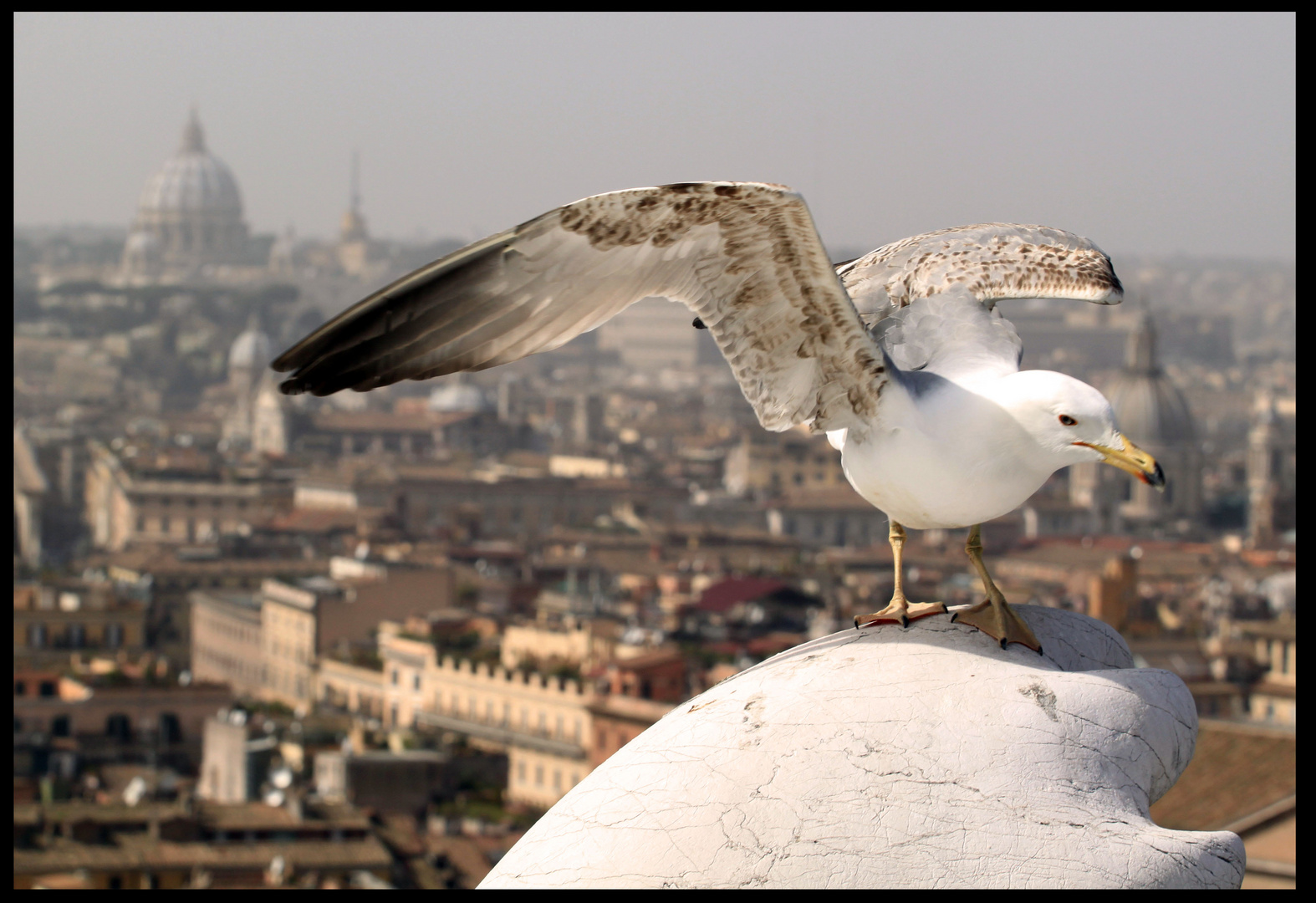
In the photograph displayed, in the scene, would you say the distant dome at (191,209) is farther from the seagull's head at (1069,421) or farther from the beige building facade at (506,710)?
the seagull's head at (1069,421)

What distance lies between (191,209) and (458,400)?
115 feet

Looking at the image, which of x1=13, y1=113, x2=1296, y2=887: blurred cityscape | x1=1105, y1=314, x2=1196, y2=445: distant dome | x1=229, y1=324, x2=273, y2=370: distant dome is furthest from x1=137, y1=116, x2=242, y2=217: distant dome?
x1=1105, y1=314, x2=1196, y2=445: distant dome

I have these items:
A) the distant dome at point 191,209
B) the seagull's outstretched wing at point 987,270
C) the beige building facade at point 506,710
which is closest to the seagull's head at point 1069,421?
the seagull's outstretched wing at point 987,270

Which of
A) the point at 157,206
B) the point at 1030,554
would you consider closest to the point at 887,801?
the point at 1030,554

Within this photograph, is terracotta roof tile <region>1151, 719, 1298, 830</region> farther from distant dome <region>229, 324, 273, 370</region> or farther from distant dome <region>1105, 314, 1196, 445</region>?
distant dome <region>229, 324, 273, 370</region>

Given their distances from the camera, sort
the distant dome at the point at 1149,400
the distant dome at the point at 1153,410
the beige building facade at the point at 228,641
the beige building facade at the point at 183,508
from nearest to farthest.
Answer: the beige building facade at the point at 228,641 → the beige building facade at the point at 183,508 → the distant dome at the point at 1153,410 → the distant dome at the point at 1149,400

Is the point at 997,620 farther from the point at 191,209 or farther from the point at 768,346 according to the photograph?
the point at 191,209

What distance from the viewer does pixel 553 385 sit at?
8981 cm

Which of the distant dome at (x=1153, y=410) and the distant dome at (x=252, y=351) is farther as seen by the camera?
the distant dome at (x=252, y=351)

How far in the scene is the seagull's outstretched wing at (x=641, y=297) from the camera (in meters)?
2.79

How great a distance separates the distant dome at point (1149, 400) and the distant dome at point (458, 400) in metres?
17.8

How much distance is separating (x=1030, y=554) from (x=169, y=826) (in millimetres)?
24168

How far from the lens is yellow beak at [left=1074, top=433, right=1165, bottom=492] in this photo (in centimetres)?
268

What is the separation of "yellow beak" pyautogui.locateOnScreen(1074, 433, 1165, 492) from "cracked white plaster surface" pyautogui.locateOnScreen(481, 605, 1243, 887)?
200mm
